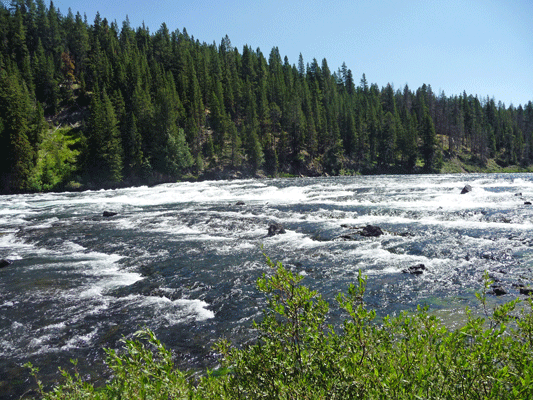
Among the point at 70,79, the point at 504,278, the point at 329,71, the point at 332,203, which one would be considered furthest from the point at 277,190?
the point at 329,71

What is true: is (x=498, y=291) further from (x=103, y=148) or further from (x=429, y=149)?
(x=429, y=149)

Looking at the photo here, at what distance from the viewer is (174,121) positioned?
75062 mm

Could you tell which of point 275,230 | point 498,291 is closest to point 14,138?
point 275,230

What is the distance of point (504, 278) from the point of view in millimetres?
12414

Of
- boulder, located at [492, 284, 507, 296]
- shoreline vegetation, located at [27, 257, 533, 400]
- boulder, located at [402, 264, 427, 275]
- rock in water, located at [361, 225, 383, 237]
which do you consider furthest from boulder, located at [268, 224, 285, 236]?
shoreline vegetation, located at [27, 257, 533, 400]

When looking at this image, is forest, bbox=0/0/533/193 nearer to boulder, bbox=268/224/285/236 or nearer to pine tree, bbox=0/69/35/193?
pine tree, bbox=0/69/35/193

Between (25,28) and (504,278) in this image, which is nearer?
(504,278)

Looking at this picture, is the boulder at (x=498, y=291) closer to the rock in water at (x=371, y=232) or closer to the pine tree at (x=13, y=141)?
the rock in water at (x=371, y=232)

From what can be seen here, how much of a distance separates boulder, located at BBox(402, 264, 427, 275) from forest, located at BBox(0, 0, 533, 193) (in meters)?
60.5

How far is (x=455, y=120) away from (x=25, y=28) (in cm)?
16221

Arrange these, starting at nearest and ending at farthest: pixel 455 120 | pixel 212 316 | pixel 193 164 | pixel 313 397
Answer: pixel 313 397 → pixel 212 316 → pixel 193 164 → pixel 455 120

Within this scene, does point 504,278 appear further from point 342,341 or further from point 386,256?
point 342,341

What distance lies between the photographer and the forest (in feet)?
207

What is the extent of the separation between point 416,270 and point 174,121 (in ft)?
235
